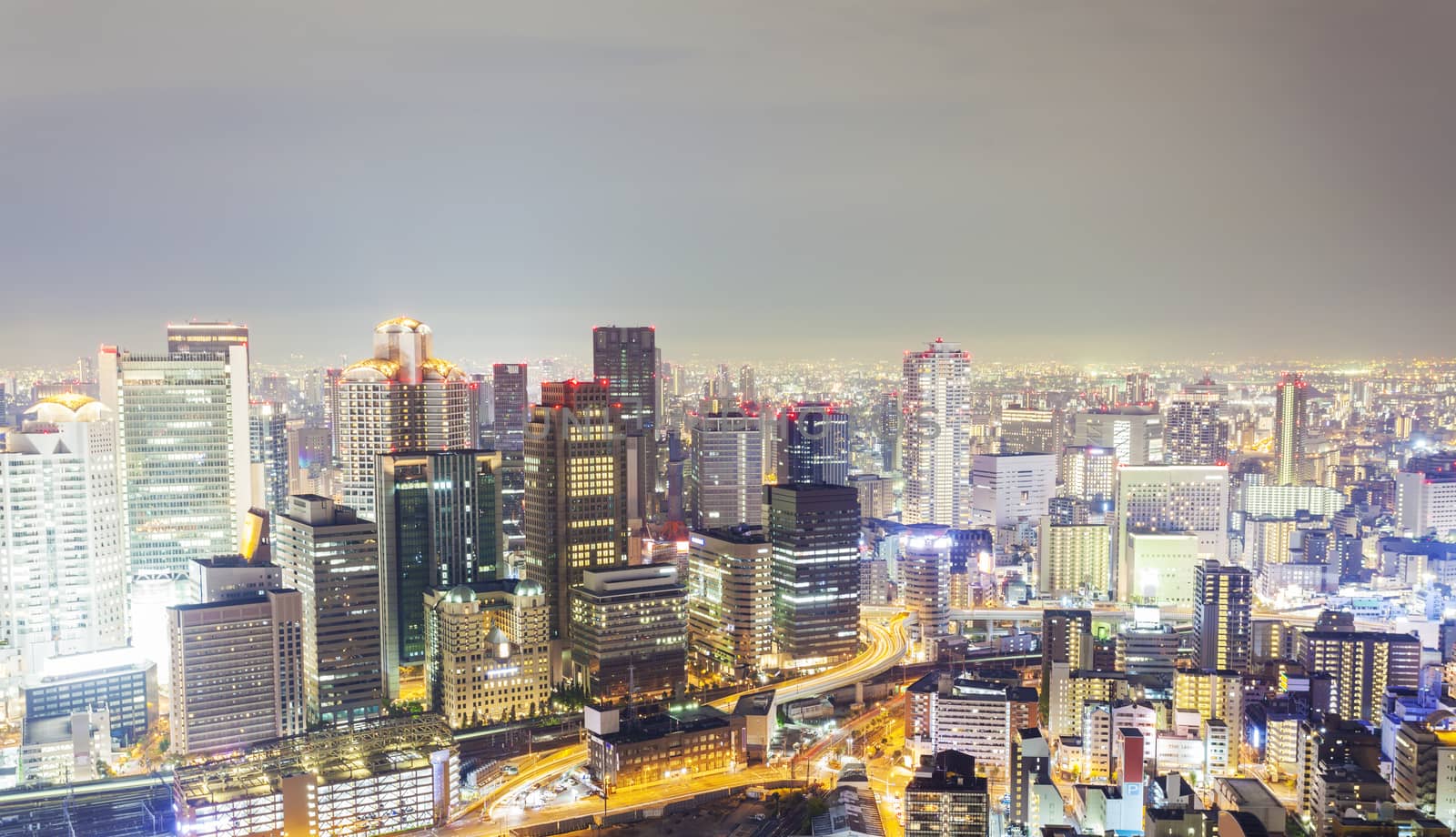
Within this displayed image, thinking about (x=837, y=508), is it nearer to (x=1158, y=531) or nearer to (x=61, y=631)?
(x=1158, y=531)

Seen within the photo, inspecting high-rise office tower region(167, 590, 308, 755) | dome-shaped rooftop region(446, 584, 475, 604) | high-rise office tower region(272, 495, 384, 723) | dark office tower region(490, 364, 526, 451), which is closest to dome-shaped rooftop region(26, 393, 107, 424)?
high-rise office tower region(272, 495, 384, 723)

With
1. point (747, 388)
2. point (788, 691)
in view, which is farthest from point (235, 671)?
point (747, 388)

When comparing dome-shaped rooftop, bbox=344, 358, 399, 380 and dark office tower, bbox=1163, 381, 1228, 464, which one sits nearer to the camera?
dome-shaped rooftop, bbox=344, 358, 399, 380

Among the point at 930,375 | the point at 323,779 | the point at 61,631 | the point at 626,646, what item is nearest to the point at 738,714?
the point at 626,646

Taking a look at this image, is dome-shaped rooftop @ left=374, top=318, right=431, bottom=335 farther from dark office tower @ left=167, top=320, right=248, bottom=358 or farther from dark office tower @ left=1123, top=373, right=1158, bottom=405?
dark office tower @ left=1123, top=373, right=1158, bottom=405

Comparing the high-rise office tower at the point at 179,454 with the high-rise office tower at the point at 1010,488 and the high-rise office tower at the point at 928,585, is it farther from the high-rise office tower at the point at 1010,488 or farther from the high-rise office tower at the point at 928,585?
the high-rise office tower at the point at 1010,488

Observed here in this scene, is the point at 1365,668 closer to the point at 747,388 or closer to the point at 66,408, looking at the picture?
the point at 747,388
